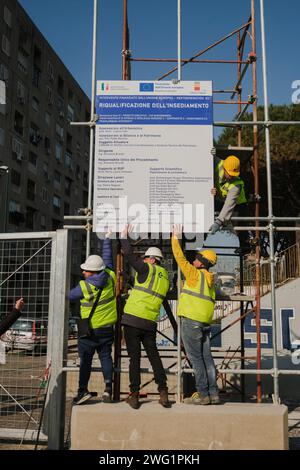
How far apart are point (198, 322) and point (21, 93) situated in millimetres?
33844

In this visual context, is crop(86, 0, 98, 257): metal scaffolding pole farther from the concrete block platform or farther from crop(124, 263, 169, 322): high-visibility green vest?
the concrete block platform

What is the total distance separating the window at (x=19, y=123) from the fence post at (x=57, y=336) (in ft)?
103

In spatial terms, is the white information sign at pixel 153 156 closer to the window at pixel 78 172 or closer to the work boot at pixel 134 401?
the work boot at pixel 134 401

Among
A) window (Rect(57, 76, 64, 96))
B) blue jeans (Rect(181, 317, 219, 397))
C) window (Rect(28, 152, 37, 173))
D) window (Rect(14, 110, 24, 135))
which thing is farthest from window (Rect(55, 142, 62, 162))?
blue jeans (Rect(181, 317, 219, 397))

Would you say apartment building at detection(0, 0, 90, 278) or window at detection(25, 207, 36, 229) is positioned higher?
apartment building at detection(0, 0, 90, 278)

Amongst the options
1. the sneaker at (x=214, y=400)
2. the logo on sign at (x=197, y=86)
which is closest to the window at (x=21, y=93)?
the logo on sign at (x=197, y=86)

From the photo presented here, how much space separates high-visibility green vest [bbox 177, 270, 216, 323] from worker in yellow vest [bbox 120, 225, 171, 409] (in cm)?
28

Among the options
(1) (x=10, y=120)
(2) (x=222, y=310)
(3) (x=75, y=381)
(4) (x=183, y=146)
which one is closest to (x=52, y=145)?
(1) (x=10, y=120)

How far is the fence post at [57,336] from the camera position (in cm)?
538

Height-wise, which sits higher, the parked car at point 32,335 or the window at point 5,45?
the window at point 5,45

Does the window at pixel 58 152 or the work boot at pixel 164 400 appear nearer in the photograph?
the work boot at pixel 164 400

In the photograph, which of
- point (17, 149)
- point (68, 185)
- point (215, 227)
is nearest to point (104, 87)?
point (215, 227)

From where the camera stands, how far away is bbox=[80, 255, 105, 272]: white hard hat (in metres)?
5.72

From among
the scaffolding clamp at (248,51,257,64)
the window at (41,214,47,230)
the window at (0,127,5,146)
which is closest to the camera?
the scaffolding clamp at (248,51,257,64)
